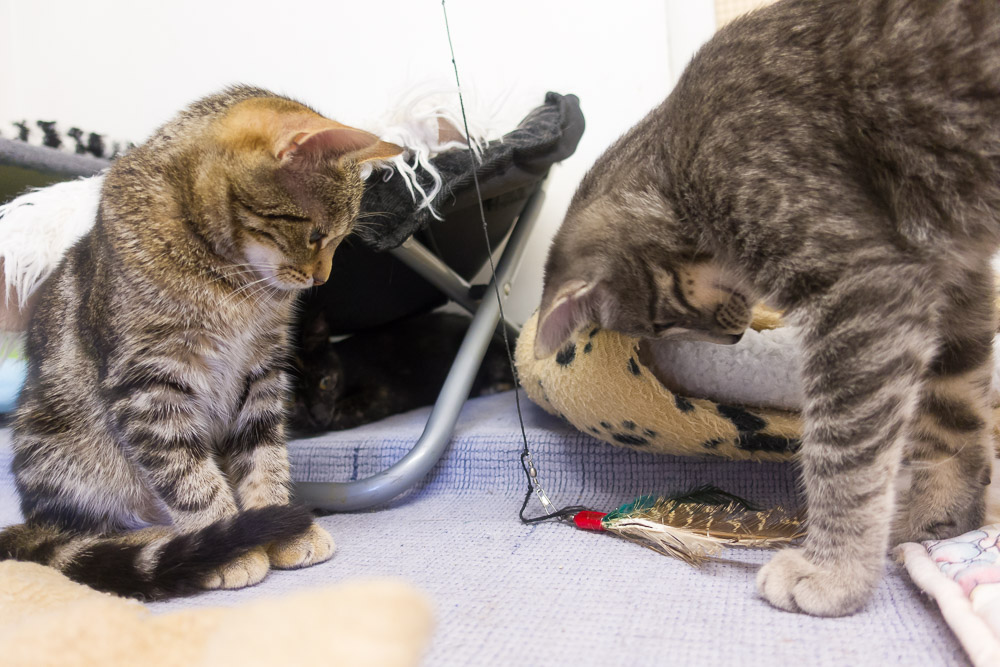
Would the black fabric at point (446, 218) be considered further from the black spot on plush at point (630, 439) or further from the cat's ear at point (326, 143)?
the black spot on plush at point (630, 439)

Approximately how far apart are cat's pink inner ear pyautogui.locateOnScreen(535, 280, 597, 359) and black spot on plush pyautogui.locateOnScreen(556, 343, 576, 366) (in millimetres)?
173

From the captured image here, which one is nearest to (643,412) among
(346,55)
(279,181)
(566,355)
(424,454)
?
(566,355)

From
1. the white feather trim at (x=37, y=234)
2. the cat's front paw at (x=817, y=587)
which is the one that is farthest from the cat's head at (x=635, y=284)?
the white feather trim at (x=37, y=234)

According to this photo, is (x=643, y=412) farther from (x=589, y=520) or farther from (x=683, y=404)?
(x=589, y=520)

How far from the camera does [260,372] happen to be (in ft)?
3.92

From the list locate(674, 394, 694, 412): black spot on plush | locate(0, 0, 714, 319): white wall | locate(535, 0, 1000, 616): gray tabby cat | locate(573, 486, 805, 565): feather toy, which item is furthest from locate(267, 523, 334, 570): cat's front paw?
locate(0, 0, 714, 319): white wall

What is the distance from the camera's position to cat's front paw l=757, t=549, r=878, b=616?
77 centimetres

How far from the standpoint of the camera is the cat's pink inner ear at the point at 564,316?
3.14 feet

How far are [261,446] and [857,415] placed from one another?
3.18 feet

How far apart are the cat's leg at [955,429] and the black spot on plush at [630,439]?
0.41 meters

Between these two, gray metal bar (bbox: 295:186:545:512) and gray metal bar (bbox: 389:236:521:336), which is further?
gray metal bar (bbox: 389:236:521:336)

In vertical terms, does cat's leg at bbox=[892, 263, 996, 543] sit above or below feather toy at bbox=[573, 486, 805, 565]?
above

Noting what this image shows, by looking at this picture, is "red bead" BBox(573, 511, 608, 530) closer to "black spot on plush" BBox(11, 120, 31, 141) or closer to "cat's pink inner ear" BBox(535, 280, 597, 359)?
"cat's pink inner ear" BBox(535, 280, 597, 359)

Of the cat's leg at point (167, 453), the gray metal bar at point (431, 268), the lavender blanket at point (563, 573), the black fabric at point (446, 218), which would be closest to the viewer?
the lavender blanket at point (563, 573)
